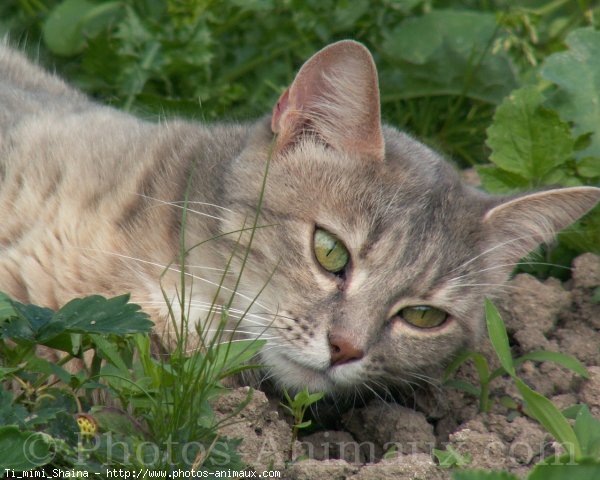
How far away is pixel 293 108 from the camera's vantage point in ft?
11.0

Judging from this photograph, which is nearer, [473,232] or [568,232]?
[473,232]

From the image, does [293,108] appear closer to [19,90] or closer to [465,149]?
[19,90]

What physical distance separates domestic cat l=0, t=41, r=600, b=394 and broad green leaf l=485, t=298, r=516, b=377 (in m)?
0.21

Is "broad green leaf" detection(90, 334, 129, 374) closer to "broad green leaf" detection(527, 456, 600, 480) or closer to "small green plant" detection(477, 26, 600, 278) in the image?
"broad green leaf" detection(527, 456, 600, 480)

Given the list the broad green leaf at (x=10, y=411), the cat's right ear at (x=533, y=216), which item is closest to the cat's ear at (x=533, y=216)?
the cat's right ear at (x=533, y=216)

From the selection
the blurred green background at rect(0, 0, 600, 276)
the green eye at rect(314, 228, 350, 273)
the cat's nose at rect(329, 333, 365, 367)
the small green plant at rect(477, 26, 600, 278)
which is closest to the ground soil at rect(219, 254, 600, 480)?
the small green plant at rect(477, 26, 600, 278)

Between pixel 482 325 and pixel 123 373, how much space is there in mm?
1423

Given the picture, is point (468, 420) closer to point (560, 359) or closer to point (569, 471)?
point (560, 359)

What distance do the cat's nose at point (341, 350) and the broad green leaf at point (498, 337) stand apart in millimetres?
430

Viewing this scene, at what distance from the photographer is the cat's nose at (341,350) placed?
2.99 m

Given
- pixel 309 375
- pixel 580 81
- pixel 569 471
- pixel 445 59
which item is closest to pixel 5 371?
pixel 309 375

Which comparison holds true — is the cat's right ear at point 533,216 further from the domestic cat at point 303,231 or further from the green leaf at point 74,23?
the green leaf at point 74,23

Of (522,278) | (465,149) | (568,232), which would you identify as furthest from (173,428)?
(465,149)

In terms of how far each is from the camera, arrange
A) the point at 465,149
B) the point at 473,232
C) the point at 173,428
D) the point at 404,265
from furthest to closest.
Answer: the point at 465,149
the point at 473,232
the point at 404,265
the point at 173,428
